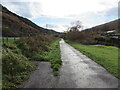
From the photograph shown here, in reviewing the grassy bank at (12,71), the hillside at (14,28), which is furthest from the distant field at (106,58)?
the hillside at (14,28)

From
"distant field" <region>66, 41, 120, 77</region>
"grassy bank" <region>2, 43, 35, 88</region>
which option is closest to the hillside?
"distant field" <region>66, 41, 120, 77</region>

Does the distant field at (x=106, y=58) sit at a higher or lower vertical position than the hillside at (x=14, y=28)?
lower

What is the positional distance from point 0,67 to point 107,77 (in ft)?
15.4

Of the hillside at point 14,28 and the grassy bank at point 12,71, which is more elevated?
the hillside at point 14,28

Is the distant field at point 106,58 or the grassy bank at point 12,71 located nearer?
the grassy bank at point 12,71

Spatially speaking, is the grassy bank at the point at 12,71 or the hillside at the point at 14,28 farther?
the hillside at the point at 14,28

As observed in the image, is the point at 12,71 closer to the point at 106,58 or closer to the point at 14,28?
the point at 106,58

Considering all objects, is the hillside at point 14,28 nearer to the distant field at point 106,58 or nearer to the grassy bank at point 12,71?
the distant field at point 106,58

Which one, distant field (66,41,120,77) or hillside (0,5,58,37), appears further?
hillside (0,5,58,37)

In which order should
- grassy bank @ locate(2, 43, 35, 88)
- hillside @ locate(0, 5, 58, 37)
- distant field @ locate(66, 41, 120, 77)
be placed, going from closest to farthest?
grassy bank @ locate(2, 43, 35, 88) → distant field @ locate(66, 41, 120, 77) → hillside @ locate(0, 5, 58, 37)

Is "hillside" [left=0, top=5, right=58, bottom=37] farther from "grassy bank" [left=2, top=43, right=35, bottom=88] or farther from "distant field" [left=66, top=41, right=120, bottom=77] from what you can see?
"grassy bank" [left=2, top=43, right=35, bottom=88]

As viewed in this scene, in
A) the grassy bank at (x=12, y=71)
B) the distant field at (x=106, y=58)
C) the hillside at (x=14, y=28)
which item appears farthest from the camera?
the hillside at (x=14, y=28)

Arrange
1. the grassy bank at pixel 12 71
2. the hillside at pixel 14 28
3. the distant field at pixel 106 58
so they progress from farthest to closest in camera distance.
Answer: the hillside at pixel 14 28 → the distant field at pixel 106 58 → the grassy bank at pixel 12 71

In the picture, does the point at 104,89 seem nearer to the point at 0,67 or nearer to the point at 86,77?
the point at 86,77
